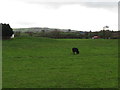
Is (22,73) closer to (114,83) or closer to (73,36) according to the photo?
(114,83)

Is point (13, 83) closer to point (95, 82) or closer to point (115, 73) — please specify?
point (95, 82)

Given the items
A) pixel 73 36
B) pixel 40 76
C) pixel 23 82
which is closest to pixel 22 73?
pixel 40 76

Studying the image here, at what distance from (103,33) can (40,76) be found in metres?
79.2

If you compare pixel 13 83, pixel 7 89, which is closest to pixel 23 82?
pixel 13 83

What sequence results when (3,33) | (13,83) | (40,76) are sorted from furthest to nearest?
(3,33) → (40,76) → (13,83)

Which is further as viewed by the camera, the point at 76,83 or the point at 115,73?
the point at 115,73

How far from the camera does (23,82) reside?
1131cm

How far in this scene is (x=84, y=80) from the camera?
38.9 feet

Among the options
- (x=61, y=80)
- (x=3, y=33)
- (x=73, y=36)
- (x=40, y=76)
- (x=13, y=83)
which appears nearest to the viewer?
(x=13, y=83)

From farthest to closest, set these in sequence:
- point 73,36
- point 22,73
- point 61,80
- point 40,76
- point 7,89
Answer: point 73,36, point 22,73, point 40,76, point 61,80, point 7,89

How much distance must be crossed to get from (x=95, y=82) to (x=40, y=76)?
2.98 m

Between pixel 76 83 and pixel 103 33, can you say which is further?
pixel 103 33

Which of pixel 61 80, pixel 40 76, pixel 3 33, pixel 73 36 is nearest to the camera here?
pixel 61 80

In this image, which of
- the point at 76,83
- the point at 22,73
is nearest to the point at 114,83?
the point at 76,83
